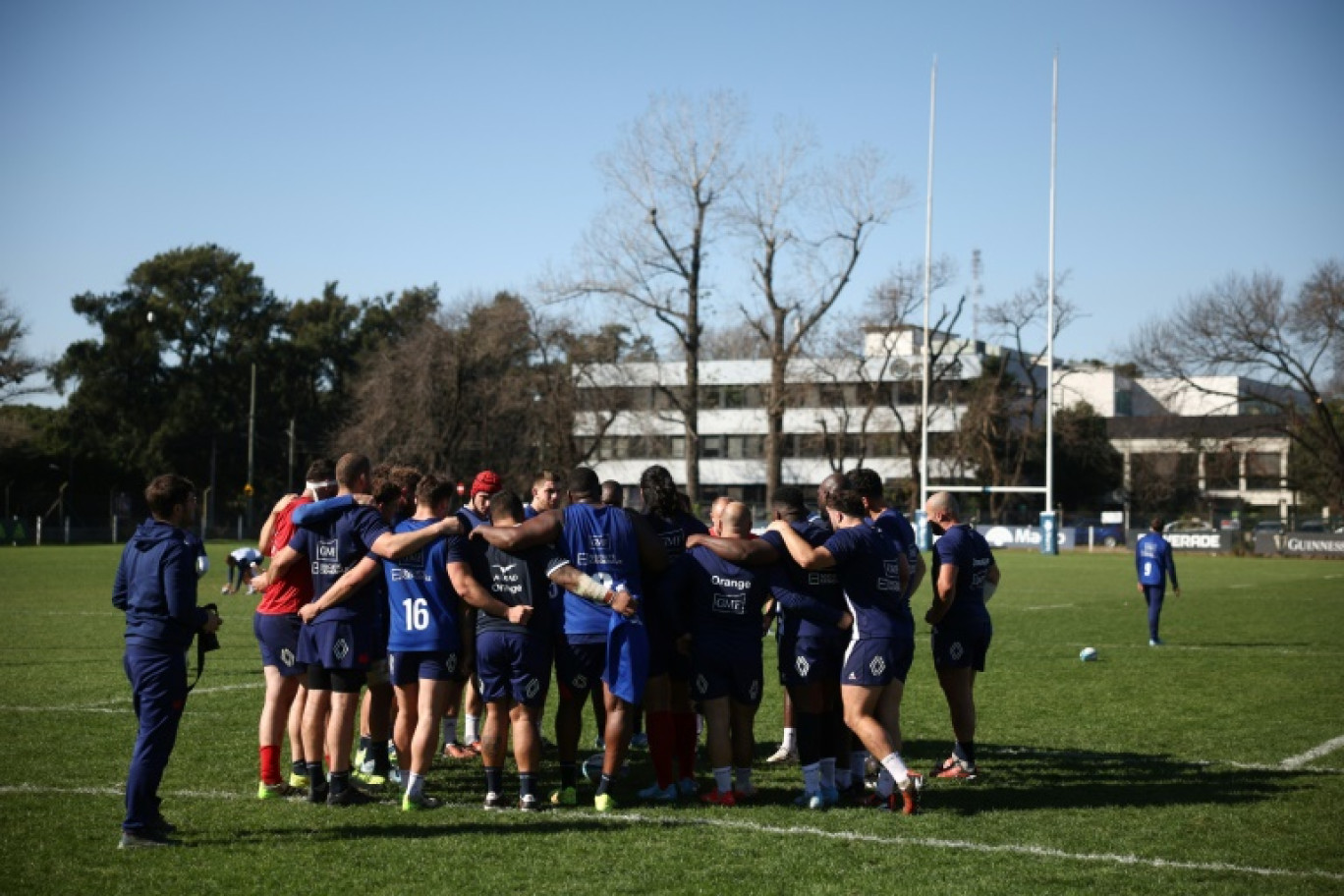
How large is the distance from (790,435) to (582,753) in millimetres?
71838

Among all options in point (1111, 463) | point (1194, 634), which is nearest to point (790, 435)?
point (1111, 463)

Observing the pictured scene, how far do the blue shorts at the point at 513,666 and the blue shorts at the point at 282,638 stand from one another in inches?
52.9

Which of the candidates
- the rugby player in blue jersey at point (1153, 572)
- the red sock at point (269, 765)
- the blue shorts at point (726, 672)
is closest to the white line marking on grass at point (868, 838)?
the red sock at point (269, 765)

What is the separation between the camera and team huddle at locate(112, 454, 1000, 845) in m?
8.73

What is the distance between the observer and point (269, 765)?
9.14 meters

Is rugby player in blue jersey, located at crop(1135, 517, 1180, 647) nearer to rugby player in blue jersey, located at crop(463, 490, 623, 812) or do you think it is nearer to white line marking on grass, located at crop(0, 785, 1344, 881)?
white line marking on grass, located at crop(0, 785, 1344, 881)

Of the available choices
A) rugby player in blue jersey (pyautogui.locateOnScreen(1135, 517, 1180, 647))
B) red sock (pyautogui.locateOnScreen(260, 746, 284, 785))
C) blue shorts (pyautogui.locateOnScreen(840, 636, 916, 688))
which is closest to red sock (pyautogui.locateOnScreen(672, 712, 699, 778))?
blue shorts (pyautogui.locateOnScreen(840, 636, 916, 688))

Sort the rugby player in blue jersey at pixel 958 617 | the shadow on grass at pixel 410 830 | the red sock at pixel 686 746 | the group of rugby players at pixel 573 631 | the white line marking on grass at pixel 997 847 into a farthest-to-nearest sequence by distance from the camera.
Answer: the rugby player in blue jersey at pixel 958 617 < the red sock at pixel 686 746 < the group of rugby players at pixel 573 631 < the shadow on grass at pixel 410 830 < the white line marking on grass at pixel 997 847

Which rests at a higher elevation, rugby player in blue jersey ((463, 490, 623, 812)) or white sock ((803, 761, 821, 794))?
rugby player in blue jersey ((463, 490, 623, 812))

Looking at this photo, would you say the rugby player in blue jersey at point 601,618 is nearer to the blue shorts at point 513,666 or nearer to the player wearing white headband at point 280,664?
the blue shorts at point 513,666

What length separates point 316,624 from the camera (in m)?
8.74

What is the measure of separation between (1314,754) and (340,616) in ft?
27.0

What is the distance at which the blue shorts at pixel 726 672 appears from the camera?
30.1 feet

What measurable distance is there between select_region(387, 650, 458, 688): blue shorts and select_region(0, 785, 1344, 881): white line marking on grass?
2.78 ft
